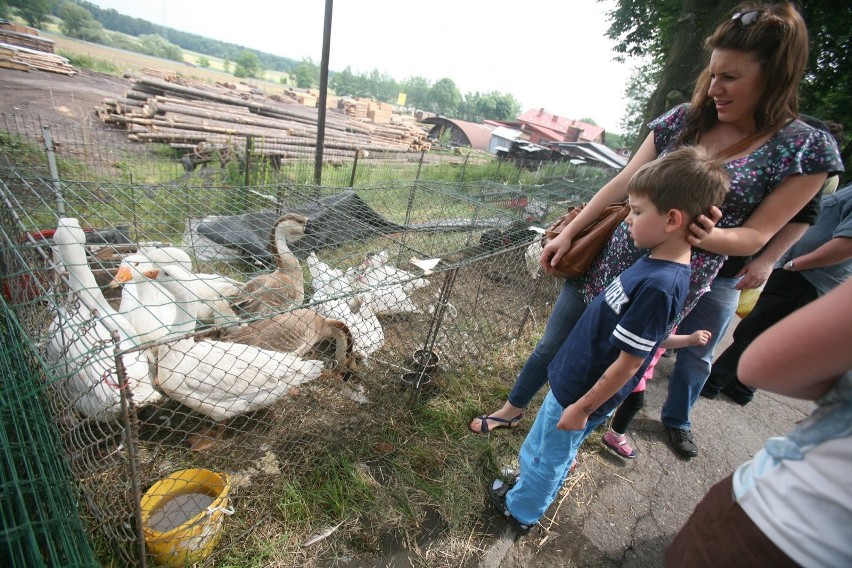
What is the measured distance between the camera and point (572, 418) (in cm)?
141

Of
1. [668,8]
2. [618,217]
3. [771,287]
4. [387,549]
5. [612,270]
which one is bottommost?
[387,549]

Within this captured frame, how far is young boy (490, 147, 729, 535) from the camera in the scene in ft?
4.03

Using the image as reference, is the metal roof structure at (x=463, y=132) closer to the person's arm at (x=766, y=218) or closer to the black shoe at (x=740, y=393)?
the black shoe at (x=740, y=393)

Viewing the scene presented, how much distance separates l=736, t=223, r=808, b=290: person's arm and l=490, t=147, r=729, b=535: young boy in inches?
32.3

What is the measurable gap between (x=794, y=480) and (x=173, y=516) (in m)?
2.09

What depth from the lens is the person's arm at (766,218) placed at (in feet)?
4.60

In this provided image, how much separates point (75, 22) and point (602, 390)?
59.6 m

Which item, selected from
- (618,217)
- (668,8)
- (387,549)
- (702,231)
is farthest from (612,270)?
(668,8)

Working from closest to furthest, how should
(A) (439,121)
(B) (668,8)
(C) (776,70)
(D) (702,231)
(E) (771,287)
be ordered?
(D) (702,231) → (C) (776,70) → (E) (771,287) → (B) (668,8) → (A) (439,121)

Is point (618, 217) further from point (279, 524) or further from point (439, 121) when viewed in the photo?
point (439, 121)

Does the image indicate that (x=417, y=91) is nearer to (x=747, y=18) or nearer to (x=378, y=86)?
(x=378, y=86)

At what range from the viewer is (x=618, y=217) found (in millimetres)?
1700

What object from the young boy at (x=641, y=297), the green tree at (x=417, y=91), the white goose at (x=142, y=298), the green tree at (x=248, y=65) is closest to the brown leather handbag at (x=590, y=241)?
the young boy at (x=641, y=297)

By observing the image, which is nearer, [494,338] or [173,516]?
[173,516]
